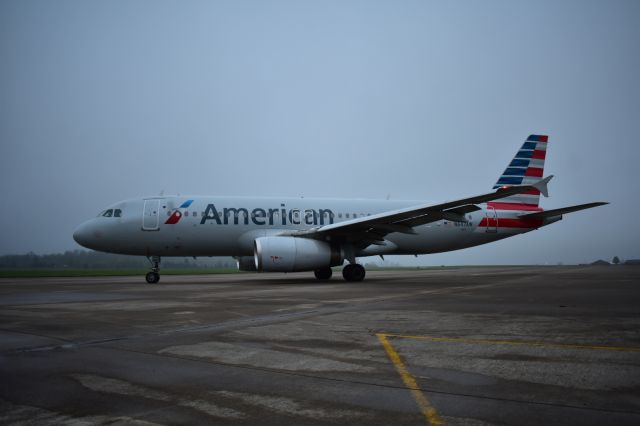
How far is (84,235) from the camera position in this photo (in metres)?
19.4

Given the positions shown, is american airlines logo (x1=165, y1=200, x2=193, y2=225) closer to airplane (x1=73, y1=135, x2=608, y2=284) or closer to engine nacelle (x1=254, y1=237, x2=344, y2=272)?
airplane (x1=73, y1=135, x2=608, y2=284)

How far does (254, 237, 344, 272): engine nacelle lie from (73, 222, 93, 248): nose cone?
7.50 meters

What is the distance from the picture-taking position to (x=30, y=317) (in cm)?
752

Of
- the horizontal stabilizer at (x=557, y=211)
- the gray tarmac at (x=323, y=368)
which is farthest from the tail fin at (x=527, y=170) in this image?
the gray tarmac at (x=323, y=368)

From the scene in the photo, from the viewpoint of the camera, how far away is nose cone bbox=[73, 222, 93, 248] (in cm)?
1933

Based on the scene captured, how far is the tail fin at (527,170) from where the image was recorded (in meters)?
23.6

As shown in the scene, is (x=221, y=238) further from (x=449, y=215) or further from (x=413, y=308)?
(x=413, y=308)

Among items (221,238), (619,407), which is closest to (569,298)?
(619,407)

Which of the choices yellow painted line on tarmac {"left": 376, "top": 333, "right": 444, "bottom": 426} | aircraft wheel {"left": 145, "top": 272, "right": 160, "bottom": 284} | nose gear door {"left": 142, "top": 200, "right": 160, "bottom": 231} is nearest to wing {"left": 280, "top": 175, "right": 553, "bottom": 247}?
nose gear door {"left": 142, "top": 200, "right": 160, "bottom": 231}

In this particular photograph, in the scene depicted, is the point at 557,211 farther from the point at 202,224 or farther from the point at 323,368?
the point at 323,368

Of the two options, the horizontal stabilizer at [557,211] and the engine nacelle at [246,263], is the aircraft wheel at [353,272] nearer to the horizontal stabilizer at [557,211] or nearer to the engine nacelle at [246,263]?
the engine nacelle at [246,263]

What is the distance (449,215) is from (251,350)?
42.7 feet

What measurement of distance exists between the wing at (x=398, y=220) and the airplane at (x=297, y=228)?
4 centimetres

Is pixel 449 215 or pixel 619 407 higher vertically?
pixel 449 215
